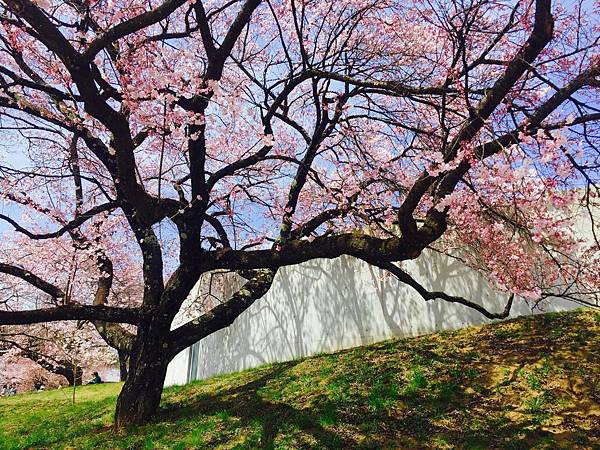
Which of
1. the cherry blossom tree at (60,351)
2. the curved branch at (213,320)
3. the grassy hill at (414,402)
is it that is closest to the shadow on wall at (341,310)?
the grassy hill at (414,402)

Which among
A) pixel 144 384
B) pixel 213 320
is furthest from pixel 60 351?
pixel 213 320

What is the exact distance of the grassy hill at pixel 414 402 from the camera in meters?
4.34

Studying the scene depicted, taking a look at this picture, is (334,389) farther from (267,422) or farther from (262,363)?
(262,363)

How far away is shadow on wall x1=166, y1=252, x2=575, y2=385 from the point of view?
7.49 m

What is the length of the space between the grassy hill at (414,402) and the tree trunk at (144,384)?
23 cm

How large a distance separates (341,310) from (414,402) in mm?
3690

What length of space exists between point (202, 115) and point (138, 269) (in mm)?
14212

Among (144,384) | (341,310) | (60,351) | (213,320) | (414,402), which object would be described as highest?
(60,351)

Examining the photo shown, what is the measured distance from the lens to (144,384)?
622 cm

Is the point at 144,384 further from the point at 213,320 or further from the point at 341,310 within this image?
the point at 341,310

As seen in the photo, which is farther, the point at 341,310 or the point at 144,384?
the point at 341,310

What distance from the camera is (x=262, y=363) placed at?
9.60 m

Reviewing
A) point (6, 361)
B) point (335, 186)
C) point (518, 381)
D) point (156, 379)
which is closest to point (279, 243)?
→ point (335, 186)

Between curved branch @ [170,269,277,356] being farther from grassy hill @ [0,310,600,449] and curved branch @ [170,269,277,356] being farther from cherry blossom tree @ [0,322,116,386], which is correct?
cherry blossom tree @ [0,322,116,386]
